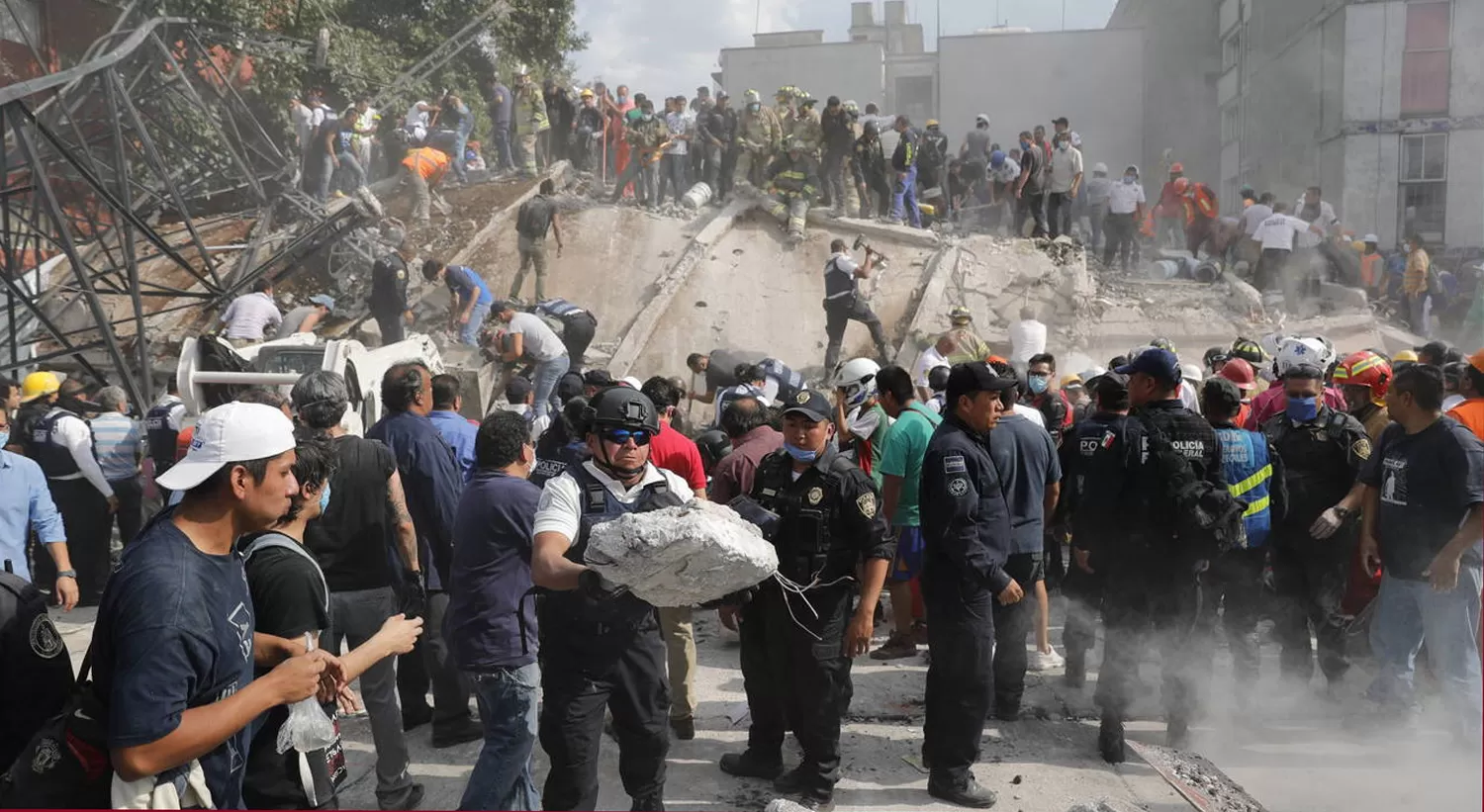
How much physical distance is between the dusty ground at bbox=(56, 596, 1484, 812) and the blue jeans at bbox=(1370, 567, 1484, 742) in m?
0.24

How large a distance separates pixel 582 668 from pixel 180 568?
1.50m

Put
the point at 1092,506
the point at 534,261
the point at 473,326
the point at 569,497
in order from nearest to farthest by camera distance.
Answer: the point at 569,497 → the point at 1092,506 → the point at 473,326 → the point at 534,261

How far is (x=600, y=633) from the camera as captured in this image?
3.36 metres

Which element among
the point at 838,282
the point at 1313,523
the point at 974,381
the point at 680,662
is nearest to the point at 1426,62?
the point at 838,282

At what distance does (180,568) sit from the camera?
7.06ft

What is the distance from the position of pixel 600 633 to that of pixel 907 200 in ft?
40.7

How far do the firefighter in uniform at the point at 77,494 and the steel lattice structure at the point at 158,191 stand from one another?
347 centimetres

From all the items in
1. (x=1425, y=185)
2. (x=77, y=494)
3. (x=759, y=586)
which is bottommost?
(x=77, y=494)

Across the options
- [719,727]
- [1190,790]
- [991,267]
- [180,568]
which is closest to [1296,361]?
[1190,790]

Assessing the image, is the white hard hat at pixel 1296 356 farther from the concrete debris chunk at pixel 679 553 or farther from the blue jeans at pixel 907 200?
the blue jeans at pixel 907 200

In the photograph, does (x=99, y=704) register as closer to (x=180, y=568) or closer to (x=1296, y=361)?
(x=180, y=568)

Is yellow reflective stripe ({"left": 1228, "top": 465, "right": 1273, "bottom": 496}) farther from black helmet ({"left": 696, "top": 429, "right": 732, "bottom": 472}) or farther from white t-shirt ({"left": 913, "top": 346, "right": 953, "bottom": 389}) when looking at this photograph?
white t-shirt ({"left": 913, "top": 346, "right": 953, "bottom": 389})

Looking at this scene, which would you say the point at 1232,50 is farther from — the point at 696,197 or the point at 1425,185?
the point at 696,197

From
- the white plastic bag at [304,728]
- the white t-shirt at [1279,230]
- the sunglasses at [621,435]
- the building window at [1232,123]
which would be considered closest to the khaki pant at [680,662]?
the sunglasses at [621,435]
